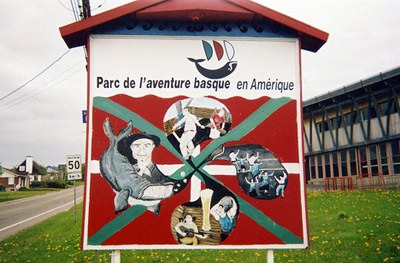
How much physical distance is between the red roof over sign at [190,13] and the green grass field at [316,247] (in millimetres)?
3419

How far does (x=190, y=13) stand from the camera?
172 inches

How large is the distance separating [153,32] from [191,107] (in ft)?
3.49

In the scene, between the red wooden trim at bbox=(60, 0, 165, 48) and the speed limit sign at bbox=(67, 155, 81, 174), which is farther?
the speed limit sign at bbox=(67, 155, 81, 174)

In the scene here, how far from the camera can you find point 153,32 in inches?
176

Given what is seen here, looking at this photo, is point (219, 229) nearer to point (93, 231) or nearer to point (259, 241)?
point (259, 241)

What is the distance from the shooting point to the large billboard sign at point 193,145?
4199 millimetres

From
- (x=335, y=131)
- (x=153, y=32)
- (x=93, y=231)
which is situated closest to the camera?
(x=93, y=231)

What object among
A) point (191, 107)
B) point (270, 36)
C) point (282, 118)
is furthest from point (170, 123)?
point (270, 36)

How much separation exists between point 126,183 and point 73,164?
11.1 m

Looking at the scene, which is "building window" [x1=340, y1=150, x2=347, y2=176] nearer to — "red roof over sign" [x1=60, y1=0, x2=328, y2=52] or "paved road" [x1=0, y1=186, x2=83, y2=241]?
"paved road" [x1=0, y1=186, x2=83, y2=241]

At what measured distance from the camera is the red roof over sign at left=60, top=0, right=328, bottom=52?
4309 millimetres

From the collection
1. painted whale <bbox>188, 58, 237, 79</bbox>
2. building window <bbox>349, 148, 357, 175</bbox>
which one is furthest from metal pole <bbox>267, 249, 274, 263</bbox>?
building window <bbox>349, 148, 357, 175</bbox>

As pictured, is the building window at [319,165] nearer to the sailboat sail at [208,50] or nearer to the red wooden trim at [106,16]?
the sailboat sail at [208,50]

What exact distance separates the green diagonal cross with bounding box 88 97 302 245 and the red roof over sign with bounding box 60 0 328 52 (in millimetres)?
941
